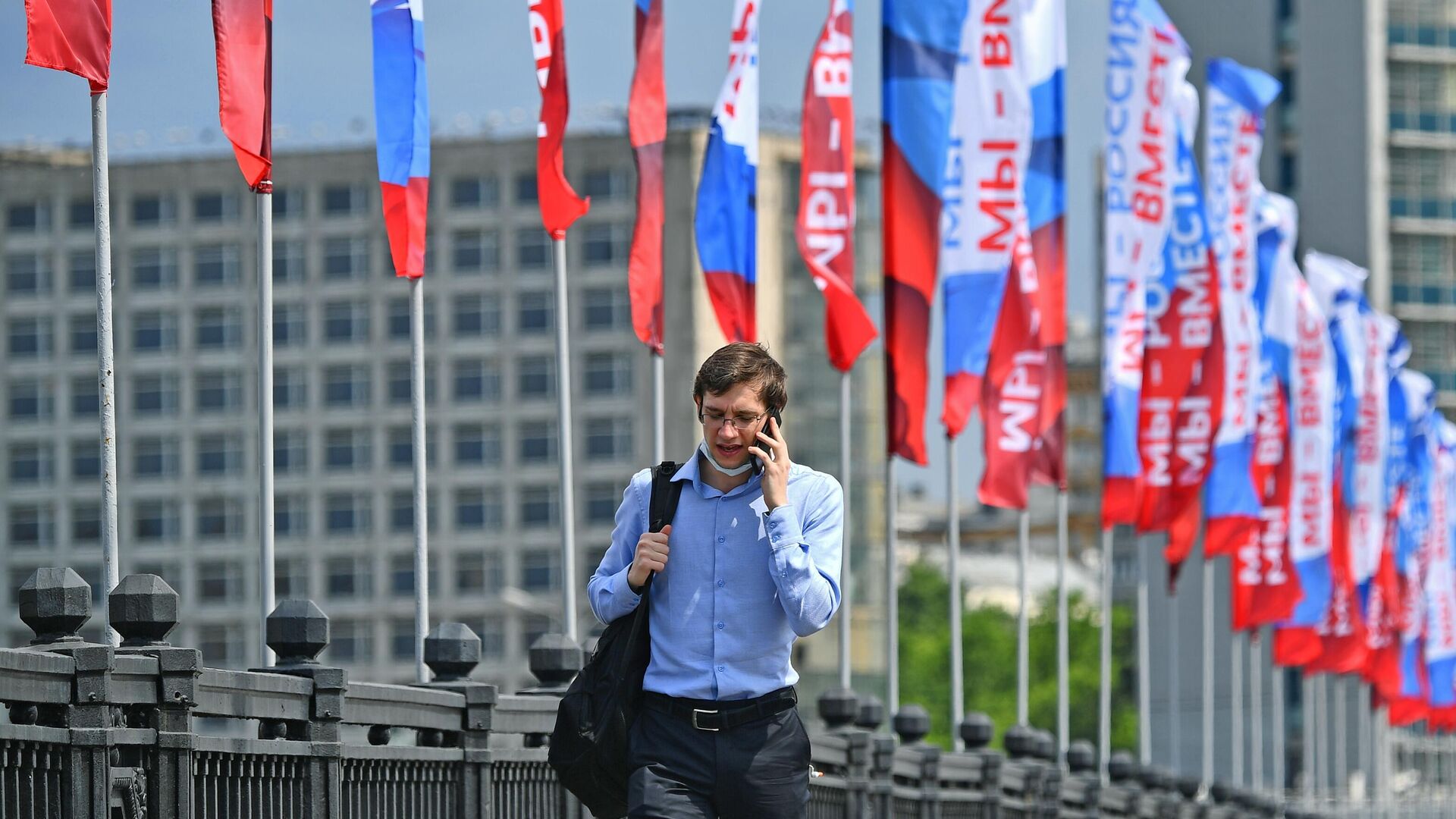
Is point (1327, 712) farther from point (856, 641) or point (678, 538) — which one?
point (678, 538)

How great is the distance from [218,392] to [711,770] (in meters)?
122

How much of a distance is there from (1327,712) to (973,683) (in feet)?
79.9

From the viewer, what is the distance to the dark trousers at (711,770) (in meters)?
7.77

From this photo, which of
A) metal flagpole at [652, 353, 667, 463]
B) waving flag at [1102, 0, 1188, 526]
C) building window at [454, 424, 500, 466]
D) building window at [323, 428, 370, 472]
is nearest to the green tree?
building window at [454, 424, 500, 466]

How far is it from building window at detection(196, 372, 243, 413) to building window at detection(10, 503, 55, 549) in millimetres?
9427

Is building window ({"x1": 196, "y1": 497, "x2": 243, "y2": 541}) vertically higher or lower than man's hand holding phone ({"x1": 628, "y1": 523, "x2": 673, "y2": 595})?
lower

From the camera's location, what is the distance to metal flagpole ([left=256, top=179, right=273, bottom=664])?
11633mm

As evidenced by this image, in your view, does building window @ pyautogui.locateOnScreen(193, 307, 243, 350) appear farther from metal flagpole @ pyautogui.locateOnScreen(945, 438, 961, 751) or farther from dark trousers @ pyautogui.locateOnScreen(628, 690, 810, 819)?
dark trousers @ pyautogui.locateOnScreen(628, 690, 810, 819)

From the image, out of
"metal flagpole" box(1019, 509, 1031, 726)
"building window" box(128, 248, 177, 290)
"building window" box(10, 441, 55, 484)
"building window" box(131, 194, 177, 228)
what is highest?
"building window" box(131, 194, 177, 228)

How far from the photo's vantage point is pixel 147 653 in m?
8.02

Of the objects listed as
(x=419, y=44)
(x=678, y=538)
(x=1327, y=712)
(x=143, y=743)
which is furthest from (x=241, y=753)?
(x=1327, y=712)

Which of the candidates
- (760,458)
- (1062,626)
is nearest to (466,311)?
(1062,626)

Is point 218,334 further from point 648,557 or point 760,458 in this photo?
point 760,458

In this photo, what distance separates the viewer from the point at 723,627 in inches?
309
